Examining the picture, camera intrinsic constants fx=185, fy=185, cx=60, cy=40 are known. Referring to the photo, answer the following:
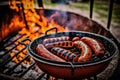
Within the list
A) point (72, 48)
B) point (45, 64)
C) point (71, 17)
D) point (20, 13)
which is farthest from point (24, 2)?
point (45, 64)

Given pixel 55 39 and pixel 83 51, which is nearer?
pixel 83 51

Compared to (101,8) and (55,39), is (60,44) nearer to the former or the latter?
(55,39)

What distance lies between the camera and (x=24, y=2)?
5984mm

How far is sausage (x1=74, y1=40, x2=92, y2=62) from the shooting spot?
281 centimetres

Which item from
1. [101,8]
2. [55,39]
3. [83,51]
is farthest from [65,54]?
[101,8]

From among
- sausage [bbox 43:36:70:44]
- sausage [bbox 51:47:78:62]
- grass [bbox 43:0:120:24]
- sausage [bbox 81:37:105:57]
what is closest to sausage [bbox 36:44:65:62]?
sausage [bbox 51:47:78:62]

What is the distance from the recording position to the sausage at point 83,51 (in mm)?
2808

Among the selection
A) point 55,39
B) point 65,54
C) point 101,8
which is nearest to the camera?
point 65,54

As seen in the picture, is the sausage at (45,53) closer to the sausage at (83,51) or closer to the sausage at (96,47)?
the sausage at (83,51)

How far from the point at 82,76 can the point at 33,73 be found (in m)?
1.67

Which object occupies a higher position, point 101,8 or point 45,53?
point 45,53

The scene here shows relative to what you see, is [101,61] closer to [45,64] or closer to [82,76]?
[82,76]

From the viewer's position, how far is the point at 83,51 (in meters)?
3.00

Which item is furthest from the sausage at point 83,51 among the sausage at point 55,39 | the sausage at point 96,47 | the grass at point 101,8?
the grass at point 101,8
